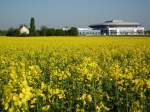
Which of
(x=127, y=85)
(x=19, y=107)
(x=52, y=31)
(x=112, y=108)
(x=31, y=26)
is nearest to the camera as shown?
(x=19, y=107)

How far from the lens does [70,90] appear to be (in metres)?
6.64

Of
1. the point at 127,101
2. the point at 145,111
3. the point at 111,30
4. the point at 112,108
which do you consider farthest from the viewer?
the point at 111,30

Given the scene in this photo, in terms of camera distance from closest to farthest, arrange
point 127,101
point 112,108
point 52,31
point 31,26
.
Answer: point 127,101 < point 112,108 < point 52,31 < point 31,26

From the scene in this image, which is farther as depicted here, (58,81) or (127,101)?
(58,81)

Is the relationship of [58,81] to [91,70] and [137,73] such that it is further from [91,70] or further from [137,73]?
[137,73]

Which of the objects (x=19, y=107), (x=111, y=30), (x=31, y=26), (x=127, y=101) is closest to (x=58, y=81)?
(x=127, y=101)

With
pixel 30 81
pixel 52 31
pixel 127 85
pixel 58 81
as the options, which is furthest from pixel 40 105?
pixel 52 31

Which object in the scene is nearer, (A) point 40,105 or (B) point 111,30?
(A) point 40,105

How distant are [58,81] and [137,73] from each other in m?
1.56

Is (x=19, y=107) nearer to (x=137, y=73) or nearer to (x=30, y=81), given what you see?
(x=30, y=81)

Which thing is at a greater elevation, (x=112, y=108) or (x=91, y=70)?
(x=91, y=70)

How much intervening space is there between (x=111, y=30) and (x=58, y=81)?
116607 millimetres

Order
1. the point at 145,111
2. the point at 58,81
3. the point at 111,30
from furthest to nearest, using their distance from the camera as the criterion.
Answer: the point at 111,30
the point at 58,81
the point at 145,111

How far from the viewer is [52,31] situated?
192 ft
